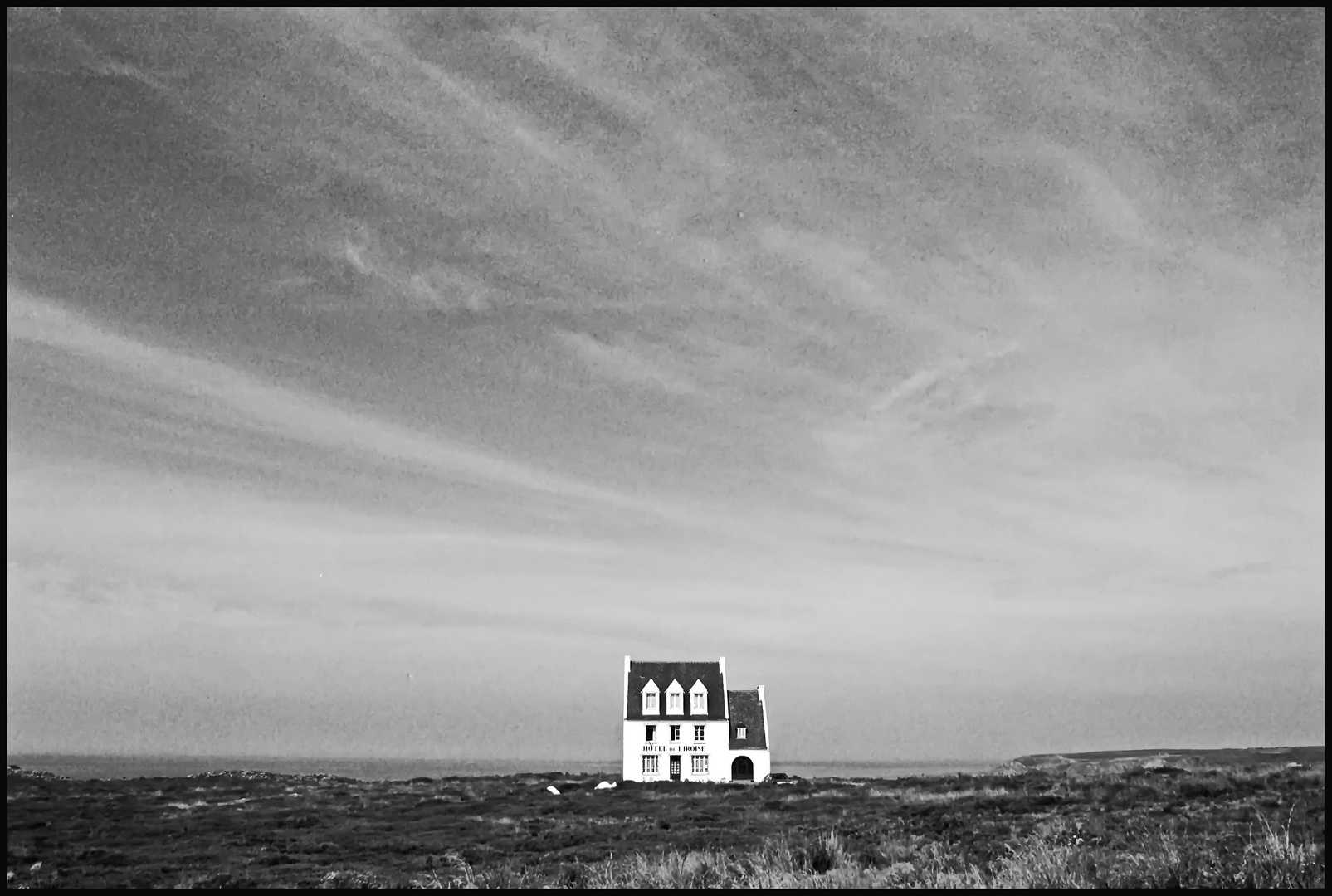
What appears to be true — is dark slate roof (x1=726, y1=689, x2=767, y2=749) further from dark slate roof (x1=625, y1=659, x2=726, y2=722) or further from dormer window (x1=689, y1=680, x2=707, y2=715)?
dormer window (x1=689, y1=680, x2=707, y2=715)

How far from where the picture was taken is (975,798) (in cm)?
3584

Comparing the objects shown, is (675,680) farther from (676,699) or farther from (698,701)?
(698,701)

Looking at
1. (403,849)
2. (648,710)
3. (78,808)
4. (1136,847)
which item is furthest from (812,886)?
(648,710)

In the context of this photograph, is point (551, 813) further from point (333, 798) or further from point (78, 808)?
point (78, 808)

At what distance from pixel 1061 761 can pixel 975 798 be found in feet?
119

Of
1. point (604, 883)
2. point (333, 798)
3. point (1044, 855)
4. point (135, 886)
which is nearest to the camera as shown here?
point (1044, 855)

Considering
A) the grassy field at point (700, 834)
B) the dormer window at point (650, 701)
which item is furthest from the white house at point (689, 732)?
the grassy field at point (700, 834)

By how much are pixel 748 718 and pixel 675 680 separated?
248 inches

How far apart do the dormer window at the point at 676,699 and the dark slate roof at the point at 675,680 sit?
26 cm

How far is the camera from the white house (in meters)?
62.9

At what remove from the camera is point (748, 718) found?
66562 millimetres

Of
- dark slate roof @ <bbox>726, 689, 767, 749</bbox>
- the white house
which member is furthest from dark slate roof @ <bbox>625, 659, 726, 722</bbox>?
dark slate roof @ <bbox>726, 689, 767, 749</bbox>

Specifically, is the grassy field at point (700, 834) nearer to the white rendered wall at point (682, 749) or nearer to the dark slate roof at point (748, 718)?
the white rendered wall at point (682, 749)

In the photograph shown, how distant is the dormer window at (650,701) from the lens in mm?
64250
